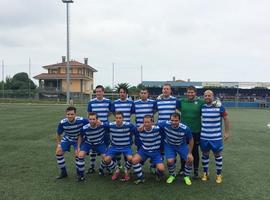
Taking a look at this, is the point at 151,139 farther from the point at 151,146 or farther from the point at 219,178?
the point at 219,178

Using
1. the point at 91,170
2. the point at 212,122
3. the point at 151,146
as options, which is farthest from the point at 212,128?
the point at 91,170

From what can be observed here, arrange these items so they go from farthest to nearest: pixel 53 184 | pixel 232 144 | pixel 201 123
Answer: pixel 232 144, pixel 201 123, pixel 53 184

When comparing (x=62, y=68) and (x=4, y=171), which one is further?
(x=62, y=68)

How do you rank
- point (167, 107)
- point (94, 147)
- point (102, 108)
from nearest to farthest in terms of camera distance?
point (94, 147) → point (167, 107) → point (102, 108)

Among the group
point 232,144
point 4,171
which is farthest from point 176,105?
point 232,144

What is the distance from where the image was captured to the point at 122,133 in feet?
25.9

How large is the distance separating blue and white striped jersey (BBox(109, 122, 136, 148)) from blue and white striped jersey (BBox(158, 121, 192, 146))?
0.55 m

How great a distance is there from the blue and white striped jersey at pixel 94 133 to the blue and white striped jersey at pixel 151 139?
0.71 metres

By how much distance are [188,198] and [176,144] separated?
1405 millimetres

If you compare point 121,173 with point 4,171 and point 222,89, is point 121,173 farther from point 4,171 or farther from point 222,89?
point 222,89

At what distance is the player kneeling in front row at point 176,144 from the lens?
300 inches

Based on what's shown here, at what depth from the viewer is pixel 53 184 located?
7.37 m

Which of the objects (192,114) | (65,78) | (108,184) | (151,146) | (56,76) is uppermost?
(56,76)

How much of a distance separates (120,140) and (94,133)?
0.48 m
